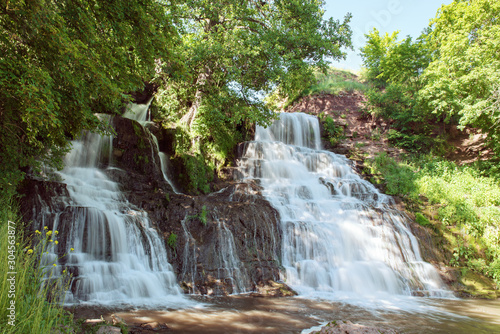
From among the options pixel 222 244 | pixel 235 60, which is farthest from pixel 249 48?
pixel 222 244

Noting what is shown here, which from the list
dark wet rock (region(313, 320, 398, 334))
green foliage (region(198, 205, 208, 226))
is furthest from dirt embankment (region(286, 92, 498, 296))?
green foliage (region(198, 205, 208, 226))

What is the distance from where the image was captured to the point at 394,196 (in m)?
14.1

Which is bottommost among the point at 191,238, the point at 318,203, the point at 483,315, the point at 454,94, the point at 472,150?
the point at 483,315

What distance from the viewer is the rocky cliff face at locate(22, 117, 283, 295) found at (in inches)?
320

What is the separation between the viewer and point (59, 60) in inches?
203

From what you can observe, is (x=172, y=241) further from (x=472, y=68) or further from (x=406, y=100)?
(x=406, y=100)

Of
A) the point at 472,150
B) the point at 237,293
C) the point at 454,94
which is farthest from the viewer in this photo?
the point at 472,150

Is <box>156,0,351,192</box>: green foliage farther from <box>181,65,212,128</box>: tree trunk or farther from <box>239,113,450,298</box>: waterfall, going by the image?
<box>239,113,450,298</box>: waterfall

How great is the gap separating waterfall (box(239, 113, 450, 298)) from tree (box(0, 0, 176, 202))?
7.06 metres

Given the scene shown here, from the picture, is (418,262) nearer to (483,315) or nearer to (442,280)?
(442,280)

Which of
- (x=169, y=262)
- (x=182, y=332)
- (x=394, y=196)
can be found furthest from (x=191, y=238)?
(x=394, y=196)

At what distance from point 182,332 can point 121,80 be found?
233 inches

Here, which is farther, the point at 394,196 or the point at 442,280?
the point at 394,196

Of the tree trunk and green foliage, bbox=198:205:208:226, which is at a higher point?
the tree trunk
